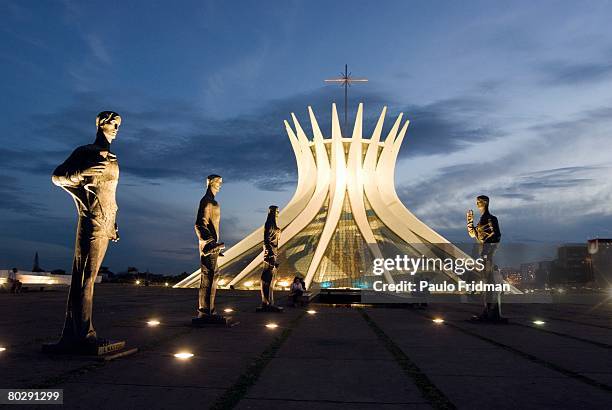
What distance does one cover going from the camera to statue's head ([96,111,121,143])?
6.36 metres

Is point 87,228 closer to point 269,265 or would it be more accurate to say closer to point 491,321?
point 269,265

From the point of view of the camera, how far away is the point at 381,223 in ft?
113

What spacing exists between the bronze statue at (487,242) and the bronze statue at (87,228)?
8223mm

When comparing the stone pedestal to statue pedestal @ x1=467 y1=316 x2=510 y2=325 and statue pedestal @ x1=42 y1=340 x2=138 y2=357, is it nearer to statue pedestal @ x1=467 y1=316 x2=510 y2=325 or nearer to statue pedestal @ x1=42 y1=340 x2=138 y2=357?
statue pedestal @ x1=42 y1=340 x2=138 y2=357

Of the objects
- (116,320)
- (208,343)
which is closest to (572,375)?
(208,343)

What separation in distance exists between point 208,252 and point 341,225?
83.0 feet

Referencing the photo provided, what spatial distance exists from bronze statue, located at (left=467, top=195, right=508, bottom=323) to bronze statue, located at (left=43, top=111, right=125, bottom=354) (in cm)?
822

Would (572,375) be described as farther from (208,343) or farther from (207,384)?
(208,343)

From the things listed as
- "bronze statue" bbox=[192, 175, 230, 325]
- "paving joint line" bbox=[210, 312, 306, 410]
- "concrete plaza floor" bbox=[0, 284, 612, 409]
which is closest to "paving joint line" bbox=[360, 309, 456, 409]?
"concrete plaza floor" bbox=[0, 284, 612, 409]

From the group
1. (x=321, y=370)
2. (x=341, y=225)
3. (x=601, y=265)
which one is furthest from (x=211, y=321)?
(x=601, y=265)

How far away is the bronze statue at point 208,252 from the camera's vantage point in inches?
375

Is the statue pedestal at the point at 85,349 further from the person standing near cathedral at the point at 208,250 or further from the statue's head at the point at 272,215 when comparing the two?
the statue's head at the point at 272,215

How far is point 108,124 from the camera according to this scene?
638cm

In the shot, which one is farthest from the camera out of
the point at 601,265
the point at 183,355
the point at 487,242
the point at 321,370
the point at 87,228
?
the point at 601,265
